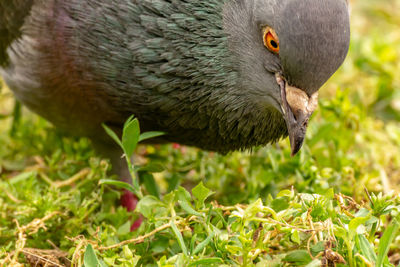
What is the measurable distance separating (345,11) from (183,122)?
132 centimetres

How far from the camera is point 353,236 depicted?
2852mm

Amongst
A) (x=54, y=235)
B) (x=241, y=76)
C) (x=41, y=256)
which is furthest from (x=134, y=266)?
(x=241, y=76)

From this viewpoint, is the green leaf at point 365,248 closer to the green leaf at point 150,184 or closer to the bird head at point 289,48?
the bird head at point 289,48

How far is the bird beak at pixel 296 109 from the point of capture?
3289 mm

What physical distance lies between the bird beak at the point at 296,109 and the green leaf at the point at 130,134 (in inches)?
35.9

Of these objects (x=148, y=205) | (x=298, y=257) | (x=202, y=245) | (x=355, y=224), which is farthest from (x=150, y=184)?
Answer: (x=355, y=224)

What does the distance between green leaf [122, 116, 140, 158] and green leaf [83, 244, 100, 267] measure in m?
0.77

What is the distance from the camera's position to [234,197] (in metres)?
4.37

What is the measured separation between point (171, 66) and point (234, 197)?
122cm

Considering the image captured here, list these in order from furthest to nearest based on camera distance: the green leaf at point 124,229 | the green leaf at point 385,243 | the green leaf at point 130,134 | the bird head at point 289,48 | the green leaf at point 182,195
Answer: the green leaf at point 124,229
the green leaf at point 130,134
the green leaf at point 182,195
the bird head at point 289,48
the green leaf at point 385,243

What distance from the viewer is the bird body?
352 cm

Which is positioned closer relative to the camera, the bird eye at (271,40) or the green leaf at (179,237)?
the green leaf at (179,237)

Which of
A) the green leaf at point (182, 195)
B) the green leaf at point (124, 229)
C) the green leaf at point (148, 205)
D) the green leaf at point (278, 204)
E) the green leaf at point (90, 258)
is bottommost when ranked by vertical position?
the green leaf at point (124, 229)

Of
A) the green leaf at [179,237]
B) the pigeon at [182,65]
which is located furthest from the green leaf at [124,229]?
the pigeon at [182,65]
